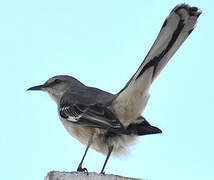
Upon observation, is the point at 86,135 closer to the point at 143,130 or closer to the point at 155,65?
the point at 143,130

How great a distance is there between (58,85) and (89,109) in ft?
6.71

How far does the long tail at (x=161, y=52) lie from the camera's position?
583 centimetres

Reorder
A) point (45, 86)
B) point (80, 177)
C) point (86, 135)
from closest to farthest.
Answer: point (80, 177) < point (86, 135) < point (45, 86)

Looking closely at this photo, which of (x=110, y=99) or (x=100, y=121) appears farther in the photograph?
(x=110, y=99)

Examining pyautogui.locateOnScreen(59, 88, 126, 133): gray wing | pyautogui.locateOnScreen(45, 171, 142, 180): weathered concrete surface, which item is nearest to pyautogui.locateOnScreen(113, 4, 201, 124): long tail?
pyautogui.locateOnScreen(59, 88, 126, 133): gray wing

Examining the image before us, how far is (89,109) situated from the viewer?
644 cm

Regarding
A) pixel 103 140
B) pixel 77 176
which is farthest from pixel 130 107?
pixel 77 176

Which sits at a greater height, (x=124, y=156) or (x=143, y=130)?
(x=143, y=130)

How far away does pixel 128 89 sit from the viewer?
5.98 metres

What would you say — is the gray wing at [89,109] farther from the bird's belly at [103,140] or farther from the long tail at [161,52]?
the long tail at [161,52]

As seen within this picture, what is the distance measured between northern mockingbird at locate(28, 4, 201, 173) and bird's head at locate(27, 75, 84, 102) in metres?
1.65

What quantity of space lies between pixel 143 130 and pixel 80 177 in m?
2.39

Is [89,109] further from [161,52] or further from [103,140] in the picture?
[161,52]

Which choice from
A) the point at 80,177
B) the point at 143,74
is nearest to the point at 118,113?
the point at 143,74
